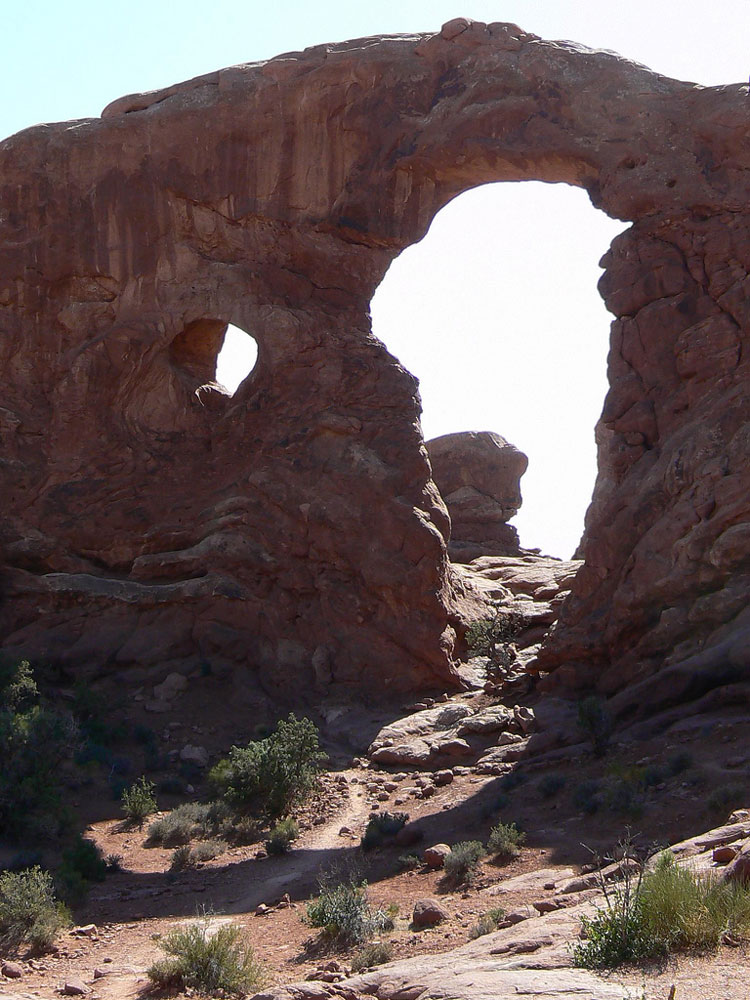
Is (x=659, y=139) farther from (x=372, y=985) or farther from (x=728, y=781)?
(x=372, y=985)

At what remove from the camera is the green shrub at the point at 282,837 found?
12969 mm

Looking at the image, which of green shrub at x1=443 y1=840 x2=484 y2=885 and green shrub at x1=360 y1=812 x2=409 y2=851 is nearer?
green shrub at x1=443 y1=840 x2=484 y2=885

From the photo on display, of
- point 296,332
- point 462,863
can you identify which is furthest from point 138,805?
point 296,332

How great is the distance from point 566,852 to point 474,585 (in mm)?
10971

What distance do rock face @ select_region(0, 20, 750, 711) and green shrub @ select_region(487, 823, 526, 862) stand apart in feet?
17.8

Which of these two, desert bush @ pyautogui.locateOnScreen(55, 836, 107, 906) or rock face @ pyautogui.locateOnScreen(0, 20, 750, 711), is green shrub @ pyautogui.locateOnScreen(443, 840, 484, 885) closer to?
desert bush @ pyautogui.locateOnScreen(55, 836, 107, 906)

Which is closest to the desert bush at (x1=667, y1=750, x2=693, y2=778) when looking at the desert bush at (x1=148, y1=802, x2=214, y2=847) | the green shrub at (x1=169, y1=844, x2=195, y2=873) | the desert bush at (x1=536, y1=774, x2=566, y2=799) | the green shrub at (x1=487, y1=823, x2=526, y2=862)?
A: the desert bush at (x1=536, y1=774, x2=566, y2=799)

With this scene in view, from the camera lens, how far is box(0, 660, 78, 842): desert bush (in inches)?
525

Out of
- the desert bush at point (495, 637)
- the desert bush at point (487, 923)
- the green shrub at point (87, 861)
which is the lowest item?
the desert bush at point (487, 923)

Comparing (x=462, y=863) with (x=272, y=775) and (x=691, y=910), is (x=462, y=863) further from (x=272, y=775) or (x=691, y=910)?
(x=691, y=910)

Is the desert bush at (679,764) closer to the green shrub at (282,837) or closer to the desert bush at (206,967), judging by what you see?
the green shrub at (282,837)

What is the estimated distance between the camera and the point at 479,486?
29219 millimetres

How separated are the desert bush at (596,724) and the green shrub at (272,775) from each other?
3.74 metres

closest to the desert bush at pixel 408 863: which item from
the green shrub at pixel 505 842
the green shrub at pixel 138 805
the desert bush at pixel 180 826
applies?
the green shrub at pixel 505 842
